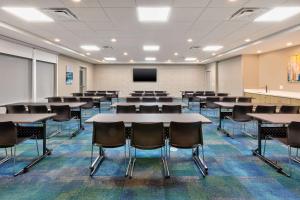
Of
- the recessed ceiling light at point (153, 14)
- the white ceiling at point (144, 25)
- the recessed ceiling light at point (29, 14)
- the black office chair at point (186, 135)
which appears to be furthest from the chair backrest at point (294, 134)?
the recessed ceiling light at point (29, 14)

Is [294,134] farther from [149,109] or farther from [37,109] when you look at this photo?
[37,109]

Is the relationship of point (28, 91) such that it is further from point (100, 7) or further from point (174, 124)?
point (174, 124)

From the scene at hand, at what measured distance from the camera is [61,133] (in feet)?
20.4

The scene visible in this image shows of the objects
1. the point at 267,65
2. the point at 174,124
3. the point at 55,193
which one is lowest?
the point at 55,193

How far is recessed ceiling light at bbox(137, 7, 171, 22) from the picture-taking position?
4.84 metres

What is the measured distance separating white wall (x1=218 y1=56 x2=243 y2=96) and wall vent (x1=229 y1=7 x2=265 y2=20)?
23.9 ft

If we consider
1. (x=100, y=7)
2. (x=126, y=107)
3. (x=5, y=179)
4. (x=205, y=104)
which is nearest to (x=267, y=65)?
(x=205, y=104)

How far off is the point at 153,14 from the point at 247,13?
2010mm

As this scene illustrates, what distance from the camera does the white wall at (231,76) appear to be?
12531 mm

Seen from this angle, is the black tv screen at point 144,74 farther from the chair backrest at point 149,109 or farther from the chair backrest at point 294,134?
the chair backrest at point 294,134

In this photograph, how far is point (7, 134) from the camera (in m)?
3.43

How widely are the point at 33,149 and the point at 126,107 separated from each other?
6.96 feet

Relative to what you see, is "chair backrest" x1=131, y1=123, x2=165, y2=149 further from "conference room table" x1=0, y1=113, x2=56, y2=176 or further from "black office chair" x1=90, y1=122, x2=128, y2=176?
"conference room table" x1=0, y1=113, x2=56, y2=176

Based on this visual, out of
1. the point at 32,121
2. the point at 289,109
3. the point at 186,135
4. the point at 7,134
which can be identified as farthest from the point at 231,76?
the point at 7,134
